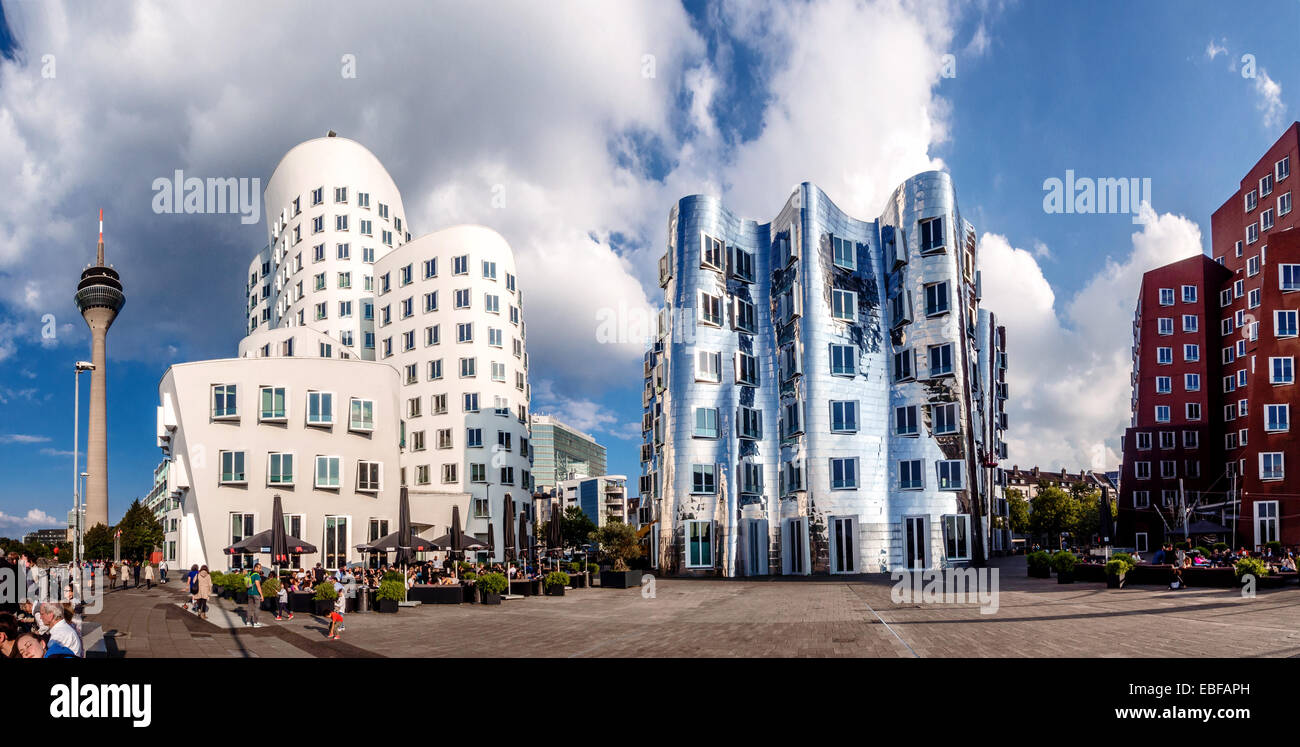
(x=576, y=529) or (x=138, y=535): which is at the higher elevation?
(x=138, y=535)

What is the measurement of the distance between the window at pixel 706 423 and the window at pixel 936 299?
15076 millimetres

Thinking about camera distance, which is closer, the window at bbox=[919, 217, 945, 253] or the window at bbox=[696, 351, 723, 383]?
the window at bbox=[919, 217, 945, 253]

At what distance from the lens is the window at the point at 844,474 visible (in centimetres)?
5216

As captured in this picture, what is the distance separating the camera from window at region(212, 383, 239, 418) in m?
53.0

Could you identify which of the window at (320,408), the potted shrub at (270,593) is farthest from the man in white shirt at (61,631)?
the window at (320,408)

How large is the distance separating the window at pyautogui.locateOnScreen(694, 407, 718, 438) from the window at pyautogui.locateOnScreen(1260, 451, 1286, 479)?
40949 millimetres

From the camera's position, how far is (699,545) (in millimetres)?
53438

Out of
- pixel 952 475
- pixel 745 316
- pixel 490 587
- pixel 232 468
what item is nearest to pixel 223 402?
pixel 232 468

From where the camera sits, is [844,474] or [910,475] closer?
[844,474]

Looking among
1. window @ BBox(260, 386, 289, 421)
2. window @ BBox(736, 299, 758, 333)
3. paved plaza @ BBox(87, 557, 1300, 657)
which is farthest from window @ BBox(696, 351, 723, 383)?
window @ BBox(260, 386, 289, 421)

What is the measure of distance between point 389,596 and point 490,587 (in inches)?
183

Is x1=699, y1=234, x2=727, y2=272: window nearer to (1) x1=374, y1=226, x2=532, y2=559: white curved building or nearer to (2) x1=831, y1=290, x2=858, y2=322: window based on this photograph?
(2) x1=831, y1=290, x2=858, y2=322: window

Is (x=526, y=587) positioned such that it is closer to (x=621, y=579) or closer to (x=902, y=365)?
(x=621, y=579)

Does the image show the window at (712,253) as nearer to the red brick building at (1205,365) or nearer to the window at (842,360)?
the window at (842,360)
